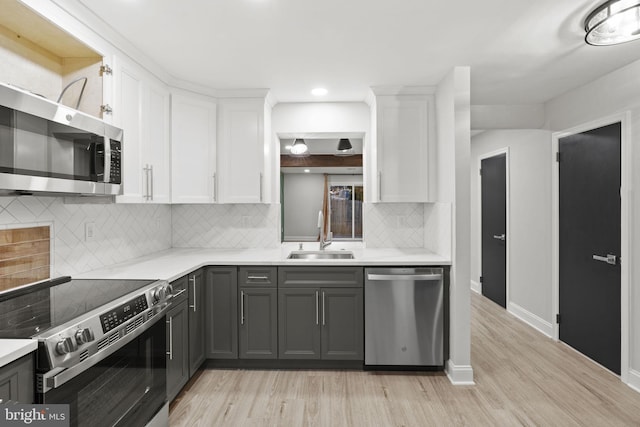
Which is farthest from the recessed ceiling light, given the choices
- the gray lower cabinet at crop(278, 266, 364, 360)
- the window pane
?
the window pane

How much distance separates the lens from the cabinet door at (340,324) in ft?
9.62

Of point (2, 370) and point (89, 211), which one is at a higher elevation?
point (89, 211)

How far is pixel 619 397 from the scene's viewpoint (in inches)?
101

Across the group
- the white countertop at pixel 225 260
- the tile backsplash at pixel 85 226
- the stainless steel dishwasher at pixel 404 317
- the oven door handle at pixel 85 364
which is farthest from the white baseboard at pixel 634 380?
the tile backsplash at pixel 85 226

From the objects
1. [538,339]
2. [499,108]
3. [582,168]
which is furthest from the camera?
[499,108]

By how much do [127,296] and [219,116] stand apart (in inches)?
80.4

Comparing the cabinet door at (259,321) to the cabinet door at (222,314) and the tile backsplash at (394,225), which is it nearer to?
the cabinet door at (222,314)

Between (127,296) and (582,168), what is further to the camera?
(582,168)

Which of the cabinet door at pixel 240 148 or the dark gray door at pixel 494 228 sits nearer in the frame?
the cabinet door at pixel 240 148

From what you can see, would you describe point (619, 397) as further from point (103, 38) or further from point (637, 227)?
point (103, 38)

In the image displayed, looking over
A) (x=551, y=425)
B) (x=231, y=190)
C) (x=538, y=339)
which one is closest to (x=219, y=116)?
(x=231, y=190)

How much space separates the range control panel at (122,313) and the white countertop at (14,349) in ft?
1.01

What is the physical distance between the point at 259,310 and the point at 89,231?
1356 millimetres

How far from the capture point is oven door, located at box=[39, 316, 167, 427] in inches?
56.9
